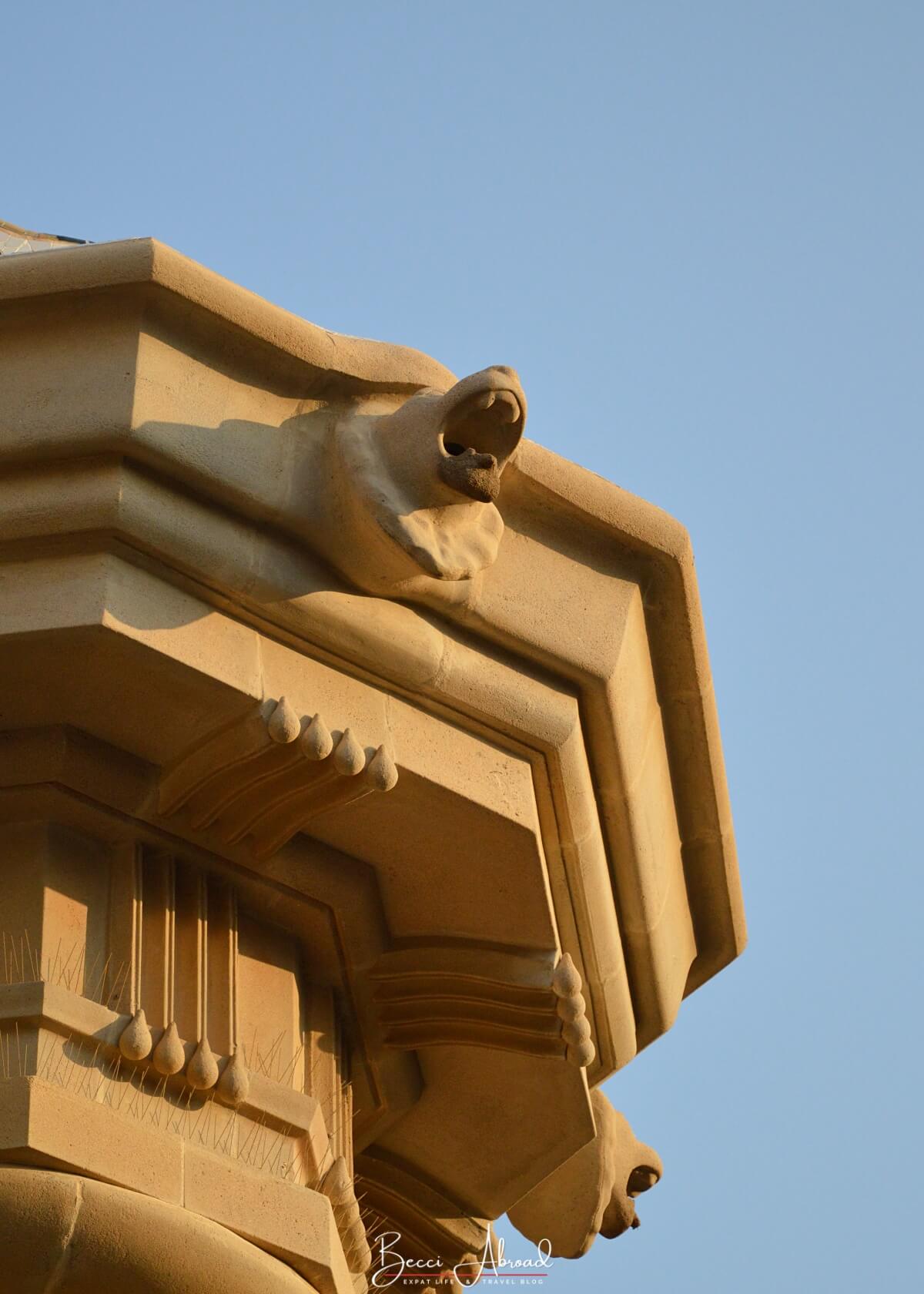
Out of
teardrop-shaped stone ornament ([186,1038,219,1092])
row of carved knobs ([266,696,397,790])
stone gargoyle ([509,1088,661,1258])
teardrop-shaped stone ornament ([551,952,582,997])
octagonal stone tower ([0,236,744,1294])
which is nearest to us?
octagonal stone tower ([0,236,744,1294])

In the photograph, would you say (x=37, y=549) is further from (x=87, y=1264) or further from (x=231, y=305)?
(x=87, y=1264)

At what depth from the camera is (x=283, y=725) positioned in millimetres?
6344

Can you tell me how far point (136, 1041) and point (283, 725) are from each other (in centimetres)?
85

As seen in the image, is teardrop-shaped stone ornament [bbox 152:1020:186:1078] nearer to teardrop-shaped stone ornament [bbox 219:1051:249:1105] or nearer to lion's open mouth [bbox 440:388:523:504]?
teardrop-shaped stone ornament [bbox 219:1051:249:1105]

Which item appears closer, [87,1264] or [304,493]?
[87,1264]

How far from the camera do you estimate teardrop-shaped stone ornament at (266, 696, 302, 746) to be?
250 inches

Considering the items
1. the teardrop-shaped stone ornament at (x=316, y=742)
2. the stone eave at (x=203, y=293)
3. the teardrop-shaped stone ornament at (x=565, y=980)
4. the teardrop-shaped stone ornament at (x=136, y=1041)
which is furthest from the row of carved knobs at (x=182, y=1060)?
the stone eave at (x=203, y=293)

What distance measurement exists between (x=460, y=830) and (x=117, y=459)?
132cm

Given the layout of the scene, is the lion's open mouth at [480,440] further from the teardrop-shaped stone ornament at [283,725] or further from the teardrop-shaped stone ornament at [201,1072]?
the teardrop-shaped stone ornament at [201,1072]

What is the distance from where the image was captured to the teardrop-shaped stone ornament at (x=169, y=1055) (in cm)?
620

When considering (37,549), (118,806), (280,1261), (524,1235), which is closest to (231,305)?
(37,549)

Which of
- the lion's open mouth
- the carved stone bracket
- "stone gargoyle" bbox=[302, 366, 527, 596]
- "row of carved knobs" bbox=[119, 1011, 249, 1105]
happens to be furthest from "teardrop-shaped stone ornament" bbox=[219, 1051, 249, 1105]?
the lion's open mouth

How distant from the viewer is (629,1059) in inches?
301

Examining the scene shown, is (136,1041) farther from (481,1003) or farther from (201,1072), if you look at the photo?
(481,1003)
